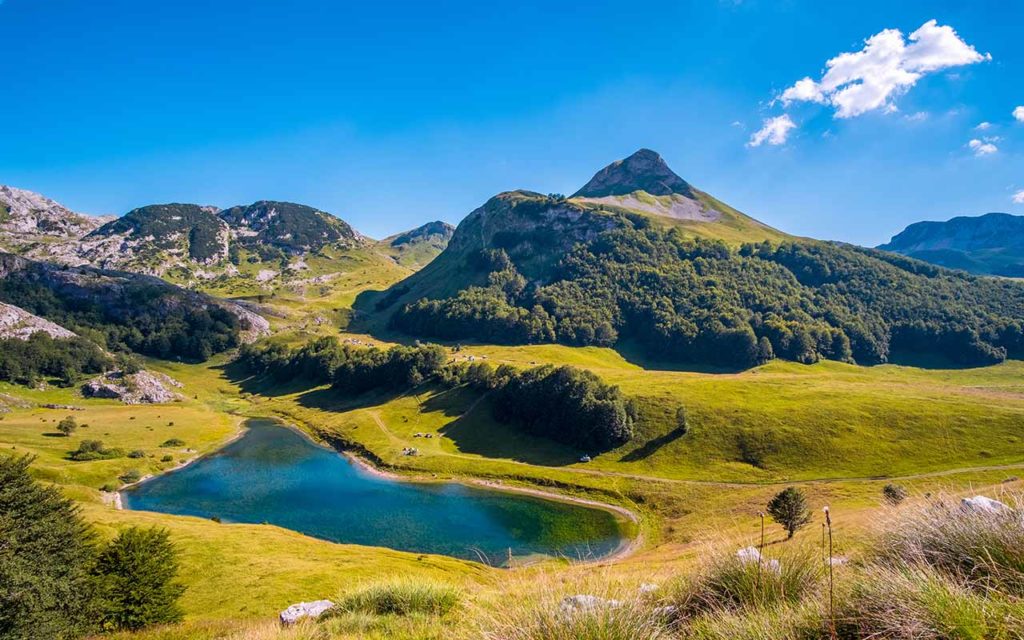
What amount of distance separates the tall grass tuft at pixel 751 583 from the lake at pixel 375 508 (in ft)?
160

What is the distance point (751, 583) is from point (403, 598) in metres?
9.44

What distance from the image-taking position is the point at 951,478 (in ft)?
218

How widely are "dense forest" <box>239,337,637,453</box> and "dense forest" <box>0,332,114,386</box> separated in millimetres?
56244

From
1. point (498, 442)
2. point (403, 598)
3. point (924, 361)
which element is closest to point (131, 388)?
point (498, 442)

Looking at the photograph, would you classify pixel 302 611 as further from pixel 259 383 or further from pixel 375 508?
pixel 259 383

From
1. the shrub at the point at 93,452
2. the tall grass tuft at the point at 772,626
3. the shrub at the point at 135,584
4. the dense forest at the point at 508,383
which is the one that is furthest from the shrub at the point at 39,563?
the shrub at the point at 93,452

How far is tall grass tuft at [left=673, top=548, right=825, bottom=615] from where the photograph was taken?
26.7 feet

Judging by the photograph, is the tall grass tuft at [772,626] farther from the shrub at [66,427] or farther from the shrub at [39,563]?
the shrub at [66,427]

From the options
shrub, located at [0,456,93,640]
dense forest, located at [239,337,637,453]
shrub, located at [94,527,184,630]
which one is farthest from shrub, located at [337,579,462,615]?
dense forest, located at [239,337,637,453]

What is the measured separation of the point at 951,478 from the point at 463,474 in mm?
75954

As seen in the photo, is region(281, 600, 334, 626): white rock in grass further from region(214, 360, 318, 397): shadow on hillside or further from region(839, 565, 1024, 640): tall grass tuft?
region(214, 360, 318, 397): shadow on hillside

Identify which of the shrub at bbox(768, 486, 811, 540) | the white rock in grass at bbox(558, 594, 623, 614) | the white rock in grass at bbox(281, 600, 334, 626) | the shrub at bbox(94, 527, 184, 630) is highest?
the white rock in grass at bbox(558, 594, 623, 614)

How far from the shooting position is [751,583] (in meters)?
8.38

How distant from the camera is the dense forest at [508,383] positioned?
317 feet
